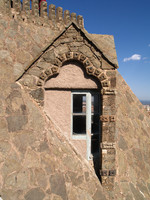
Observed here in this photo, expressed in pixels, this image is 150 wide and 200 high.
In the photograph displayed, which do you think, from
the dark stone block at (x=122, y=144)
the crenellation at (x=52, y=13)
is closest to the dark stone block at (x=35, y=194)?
the dark stone block at (x=122, y=144)

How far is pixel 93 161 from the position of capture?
3.71 meters

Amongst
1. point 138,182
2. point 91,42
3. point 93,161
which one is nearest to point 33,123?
point 93,161

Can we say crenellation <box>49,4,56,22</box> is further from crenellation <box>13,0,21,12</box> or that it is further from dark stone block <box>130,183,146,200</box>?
dark stone block <box>130,183,146,200</box>

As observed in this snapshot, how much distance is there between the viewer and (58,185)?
127 inches

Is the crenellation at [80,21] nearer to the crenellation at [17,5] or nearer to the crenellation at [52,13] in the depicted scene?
the crenellation at [52,13]

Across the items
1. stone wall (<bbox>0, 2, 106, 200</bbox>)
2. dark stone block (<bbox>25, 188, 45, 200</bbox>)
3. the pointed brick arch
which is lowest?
dark stone block (<bbox>25, 188, 45, 200</bbox>)

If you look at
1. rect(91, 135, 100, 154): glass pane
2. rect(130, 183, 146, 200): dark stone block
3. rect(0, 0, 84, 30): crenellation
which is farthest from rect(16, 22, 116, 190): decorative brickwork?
rect(0, 0, 84, 30): crenellation

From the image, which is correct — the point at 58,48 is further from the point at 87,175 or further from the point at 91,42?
the point at 87,175

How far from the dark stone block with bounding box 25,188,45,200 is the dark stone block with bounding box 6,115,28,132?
143cm

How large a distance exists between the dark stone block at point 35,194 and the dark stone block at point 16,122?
1.43 m

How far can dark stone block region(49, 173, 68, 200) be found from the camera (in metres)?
3.19

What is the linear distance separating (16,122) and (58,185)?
179cm

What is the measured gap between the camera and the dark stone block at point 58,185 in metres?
3.19

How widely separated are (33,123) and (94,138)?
1.66 m
